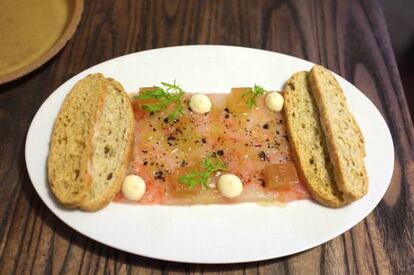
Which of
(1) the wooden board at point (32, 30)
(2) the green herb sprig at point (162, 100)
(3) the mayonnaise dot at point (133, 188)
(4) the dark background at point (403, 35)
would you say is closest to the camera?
(3) the mayonnaise dot at point (133, 188)

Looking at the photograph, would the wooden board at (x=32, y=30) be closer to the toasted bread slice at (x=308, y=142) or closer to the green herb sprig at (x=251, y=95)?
the green herb sprig at (x=251, y=95)

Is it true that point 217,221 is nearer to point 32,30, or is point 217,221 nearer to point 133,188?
point 133,188

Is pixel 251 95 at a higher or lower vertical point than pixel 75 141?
higher

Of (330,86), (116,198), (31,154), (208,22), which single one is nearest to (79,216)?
(116,198)

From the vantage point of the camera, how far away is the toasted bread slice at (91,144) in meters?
1.81

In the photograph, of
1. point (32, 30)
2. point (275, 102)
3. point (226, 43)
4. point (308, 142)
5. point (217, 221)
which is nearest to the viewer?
point (217, 221)

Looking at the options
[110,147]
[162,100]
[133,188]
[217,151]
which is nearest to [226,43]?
[162,100]

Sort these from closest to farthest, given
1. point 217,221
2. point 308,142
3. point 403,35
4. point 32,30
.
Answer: point 217,221, point 308,142, point 32,30, point 403,35

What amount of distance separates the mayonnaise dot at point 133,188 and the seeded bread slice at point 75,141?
0.51 feet

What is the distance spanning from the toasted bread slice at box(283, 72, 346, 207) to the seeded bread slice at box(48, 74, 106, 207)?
3.12 ft

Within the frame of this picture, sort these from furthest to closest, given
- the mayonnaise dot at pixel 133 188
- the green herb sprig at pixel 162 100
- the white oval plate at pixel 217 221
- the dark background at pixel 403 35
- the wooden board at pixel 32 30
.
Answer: the dark background at pixel 403 35, the wooden board at pixel 32 30, the green herb sprig at pixel 162 100, the mayonnaise dot at pixel 133 188, the white oval plate at pixel 217 221

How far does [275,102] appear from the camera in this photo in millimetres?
2180

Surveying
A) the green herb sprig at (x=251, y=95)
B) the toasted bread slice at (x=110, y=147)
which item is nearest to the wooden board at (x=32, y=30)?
the toasted bread slice at (x=110, y=147)

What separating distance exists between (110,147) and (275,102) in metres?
0.86
